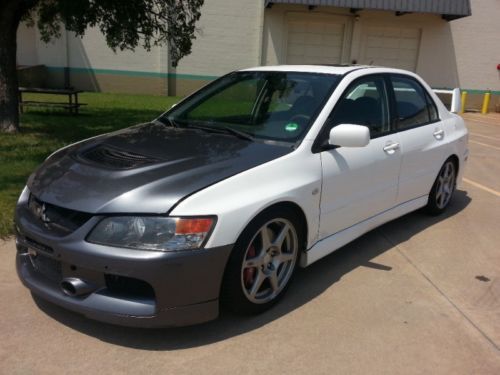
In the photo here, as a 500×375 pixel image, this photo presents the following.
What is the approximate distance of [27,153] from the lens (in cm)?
727

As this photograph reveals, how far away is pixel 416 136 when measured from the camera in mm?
4879

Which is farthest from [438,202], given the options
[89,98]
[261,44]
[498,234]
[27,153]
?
[261,44]

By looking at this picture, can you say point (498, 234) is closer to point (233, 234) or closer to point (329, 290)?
point (329, 290)

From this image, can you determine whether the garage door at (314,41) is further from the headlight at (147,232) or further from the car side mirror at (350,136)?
the headlight at (147,232)

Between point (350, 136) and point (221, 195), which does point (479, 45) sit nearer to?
point (350, 136)

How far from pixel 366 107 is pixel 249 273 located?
195 centimetres

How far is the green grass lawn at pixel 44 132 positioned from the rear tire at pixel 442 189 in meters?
4.30

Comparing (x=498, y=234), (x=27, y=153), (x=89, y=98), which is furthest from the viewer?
(x=89, y=98)

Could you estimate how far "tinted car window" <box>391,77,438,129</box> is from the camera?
4.80m

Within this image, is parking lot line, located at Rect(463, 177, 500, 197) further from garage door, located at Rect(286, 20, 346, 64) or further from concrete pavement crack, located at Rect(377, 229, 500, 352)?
garage door, located at Rect(286, 20, 346, 64)

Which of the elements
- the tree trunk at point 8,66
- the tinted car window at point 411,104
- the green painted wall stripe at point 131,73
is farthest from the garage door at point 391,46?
the tinted car window at point 411,104

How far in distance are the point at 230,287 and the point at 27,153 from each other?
17.5ft

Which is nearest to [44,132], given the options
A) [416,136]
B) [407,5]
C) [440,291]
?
[416,136]

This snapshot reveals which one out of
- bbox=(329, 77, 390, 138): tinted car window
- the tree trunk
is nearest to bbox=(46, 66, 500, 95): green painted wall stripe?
the tree trunk
